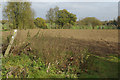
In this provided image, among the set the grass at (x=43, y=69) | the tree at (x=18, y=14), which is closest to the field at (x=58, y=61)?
the grass at (x=43, y=69)

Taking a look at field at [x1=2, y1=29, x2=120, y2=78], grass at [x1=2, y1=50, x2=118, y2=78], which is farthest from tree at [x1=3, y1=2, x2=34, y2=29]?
grass at [x1=2, y1=50, x2=118, y2=78]

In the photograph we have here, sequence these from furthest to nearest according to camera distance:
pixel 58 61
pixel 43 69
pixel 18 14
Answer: pixel 18 14, pixel 58 61, pixel 43 69

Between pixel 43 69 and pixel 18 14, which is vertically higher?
pixel 18 14

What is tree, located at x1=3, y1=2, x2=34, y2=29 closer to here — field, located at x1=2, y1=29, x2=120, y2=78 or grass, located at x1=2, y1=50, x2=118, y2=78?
field, located at x1=2, y1=29, x2=120, y2=78

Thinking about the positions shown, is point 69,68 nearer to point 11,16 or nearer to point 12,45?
point 12,45

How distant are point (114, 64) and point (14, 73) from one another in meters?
2.51

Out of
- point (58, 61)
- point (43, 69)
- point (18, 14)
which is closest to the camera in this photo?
point (43, 69)

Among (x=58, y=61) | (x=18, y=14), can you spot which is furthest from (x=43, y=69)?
(x=18, y=14)

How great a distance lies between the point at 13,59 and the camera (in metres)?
3.67

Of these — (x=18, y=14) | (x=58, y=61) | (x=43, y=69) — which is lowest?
(x=43, y=69)

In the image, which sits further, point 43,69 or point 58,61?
point 58,61

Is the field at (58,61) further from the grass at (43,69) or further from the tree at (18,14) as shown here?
the tree at (18,14)

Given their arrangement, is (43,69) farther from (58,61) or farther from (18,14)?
(18,14)

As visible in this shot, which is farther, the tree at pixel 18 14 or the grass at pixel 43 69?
the tree at pixel 18 14
